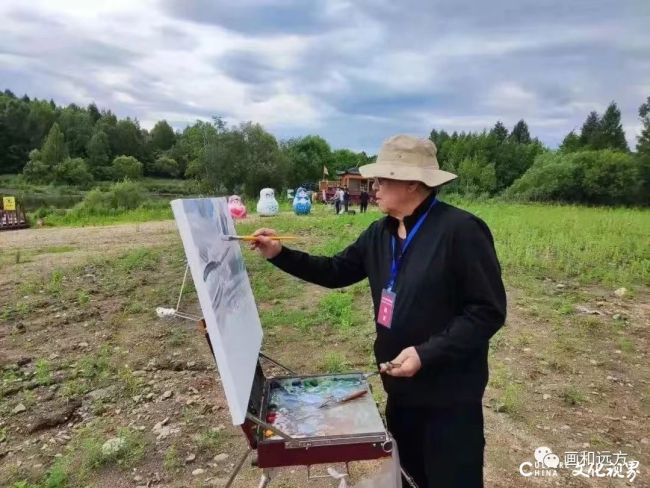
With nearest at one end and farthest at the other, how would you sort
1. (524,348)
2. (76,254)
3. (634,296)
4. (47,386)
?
1. (47,386)
2. (524,348)
3. (634,296)
4. (76,254)

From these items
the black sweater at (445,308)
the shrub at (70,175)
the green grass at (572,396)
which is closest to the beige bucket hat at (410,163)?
the black sweater at (445,308)

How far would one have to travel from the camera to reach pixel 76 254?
970 centimetres

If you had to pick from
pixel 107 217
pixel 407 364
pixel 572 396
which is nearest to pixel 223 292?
pixel 407 364

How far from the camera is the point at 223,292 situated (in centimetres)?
176

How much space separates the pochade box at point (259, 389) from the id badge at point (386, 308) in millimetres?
341

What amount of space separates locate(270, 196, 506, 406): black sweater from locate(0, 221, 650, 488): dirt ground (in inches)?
52.1

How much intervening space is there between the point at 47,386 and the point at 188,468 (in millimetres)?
1669

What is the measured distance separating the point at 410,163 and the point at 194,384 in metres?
2.81

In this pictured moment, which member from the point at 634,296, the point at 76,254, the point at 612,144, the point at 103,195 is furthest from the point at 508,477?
the point at 612,144

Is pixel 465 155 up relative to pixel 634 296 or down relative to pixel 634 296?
up

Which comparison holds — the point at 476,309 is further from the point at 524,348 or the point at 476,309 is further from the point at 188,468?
the point at 524,348

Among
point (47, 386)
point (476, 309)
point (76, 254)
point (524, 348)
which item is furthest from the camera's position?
point (76, 254)

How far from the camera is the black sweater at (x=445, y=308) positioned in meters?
1.52

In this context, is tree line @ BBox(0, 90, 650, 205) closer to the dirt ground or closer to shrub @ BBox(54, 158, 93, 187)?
shrub @ BBox(54, 158, 93, 187)
